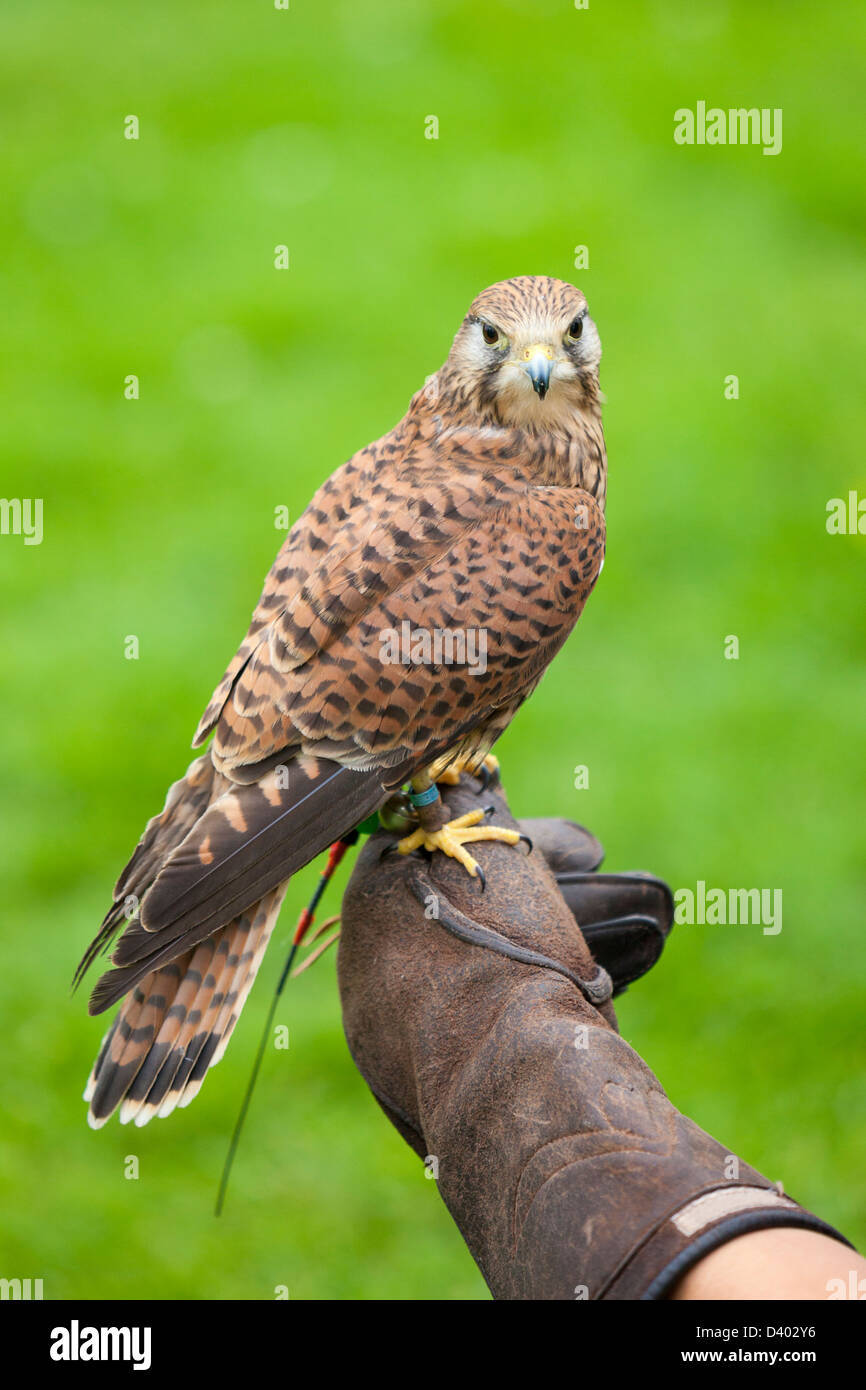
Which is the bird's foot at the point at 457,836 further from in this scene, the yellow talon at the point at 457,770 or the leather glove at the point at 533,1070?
the yellow talon at the point at 457,770

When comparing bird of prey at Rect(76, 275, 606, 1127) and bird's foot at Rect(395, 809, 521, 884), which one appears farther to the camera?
bird's foot at Rect(395, 809, 521, 884)

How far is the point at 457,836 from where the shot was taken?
2.82 m

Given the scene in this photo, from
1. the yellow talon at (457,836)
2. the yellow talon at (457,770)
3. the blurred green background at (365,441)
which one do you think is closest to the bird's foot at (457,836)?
the yellow talon at (457,836)

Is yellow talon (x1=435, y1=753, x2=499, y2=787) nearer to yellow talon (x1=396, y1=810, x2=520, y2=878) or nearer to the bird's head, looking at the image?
yellow talon (x1=396, y1=810, x2=520, y2=878)

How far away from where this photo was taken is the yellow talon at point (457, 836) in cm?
280

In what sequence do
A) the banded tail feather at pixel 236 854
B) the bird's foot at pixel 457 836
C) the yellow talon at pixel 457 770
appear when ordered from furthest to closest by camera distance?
1. the yellow talon at pixel 457 770
2. the bird's foot at pixel 457 836
3. the banded tail feather at pixel 236 854

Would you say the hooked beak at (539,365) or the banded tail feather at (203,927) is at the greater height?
the hooked beak at (539,365)

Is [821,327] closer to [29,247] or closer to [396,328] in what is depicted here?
[396,328]

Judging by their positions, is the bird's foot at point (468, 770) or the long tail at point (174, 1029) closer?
the long tail at point (174, 1029)

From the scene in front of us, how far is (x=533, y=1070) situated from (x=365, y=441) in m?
4.14

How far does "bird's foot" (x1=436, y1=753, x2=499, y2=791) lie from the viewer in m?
3.07

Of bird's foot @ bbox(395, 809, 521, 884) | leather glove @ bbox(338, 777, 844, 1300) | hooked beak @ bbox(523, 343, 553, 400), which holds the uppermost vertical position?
hooked beak @ bbox(523, 343, 553, 400)

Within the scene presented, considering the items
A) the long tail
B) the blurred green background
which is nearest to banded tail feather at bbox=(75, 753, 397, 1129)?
the long tail

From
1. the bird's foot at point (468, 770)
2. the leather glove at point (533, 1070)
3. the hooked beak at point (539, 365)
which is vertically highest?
the hooked beak at point (539, 365)
